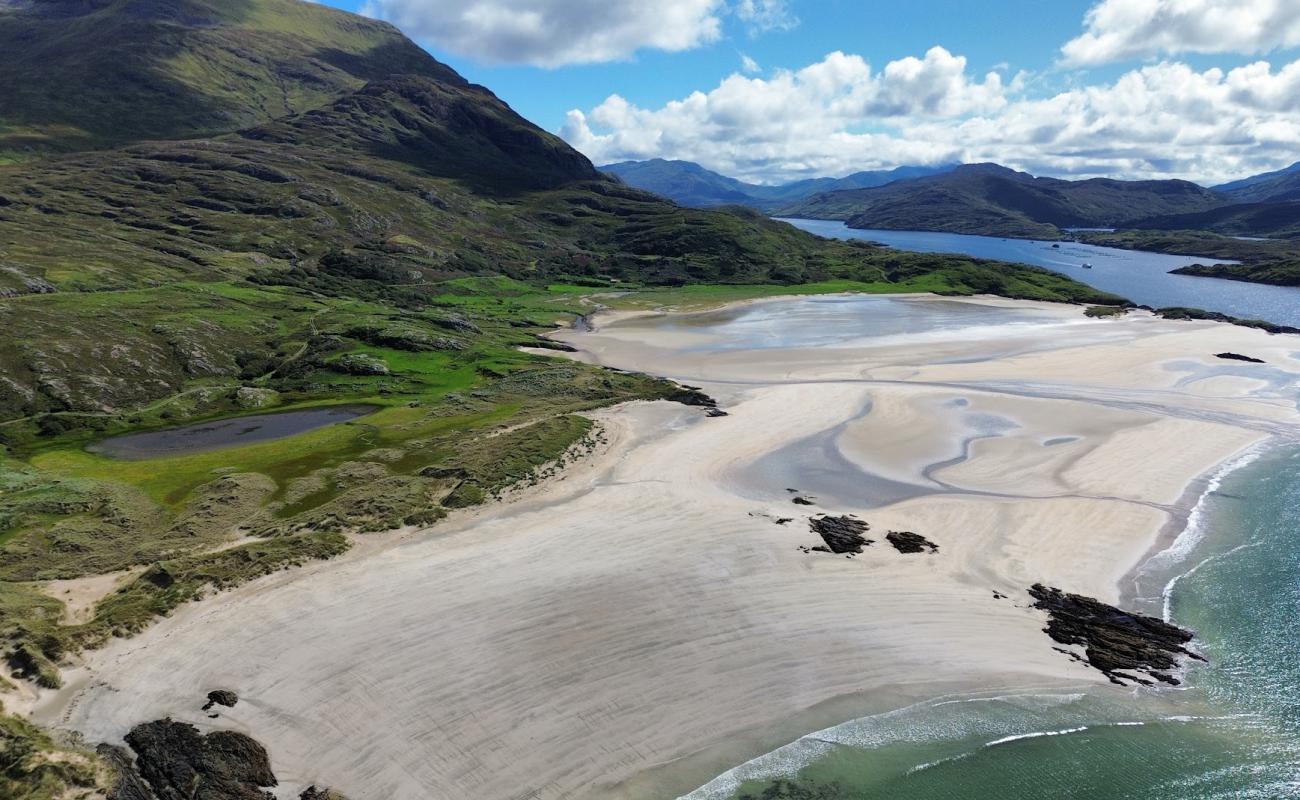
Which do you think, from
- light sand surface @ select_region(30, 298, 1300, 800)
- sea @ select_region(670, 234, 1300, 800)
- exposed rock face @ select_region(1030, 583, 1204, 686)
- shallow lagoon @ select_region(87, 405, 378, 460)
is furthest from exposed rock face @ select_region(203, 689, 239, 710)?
exposed rock face @ select_region(1030, 583, 1204, 686)

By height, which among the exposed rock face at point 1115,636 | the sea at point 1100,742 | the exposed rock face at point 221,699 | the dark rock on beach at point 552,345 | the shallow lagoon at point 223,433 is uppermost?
the dark rock on beach at point 552,345

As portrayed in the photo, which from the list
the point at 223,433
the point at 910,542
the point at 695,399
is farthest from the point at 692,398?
the point at 223,433

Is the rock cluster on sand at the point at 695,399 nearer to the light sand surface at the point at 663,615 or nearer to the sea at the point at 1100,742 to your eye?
the light sand surface at the point at 663,615

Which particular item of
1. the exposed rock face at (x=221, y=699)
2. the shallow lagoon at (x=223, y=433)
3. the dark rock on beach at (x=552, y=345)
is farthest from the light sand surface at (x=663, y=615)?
the dark rock on beach at (x=552, y=345)

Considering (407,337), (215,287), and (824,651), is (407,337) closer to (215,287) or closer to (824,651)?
(215,287)

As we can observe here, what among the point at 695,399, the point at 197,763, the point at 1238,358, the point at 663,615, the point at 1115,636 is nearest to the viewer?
the point at 197,763

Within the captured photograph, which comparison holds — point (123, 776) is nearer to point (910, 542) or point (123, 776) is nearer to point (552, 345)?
point (910, 542)

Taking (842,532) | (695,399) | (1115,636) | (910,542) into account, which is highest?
(695,399)
